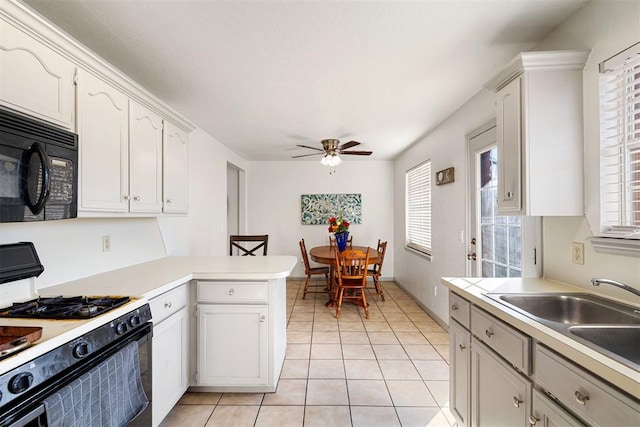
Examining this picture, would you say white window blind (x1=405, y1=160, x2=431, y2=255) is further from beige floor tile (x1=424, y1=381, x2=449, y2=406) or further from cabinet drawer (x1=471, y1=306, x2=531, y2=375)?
cabinet drawer (x1=471, y1=306, x2=531, y2=375)

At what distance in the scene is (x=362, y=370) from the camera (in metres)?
2.31

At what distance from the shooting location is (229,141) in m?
3.92

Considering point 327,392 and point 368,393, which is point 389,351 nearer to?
point 368,393

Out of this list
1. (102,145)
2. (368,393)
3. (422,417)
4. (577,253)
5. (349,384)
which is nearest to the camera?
(577,253)

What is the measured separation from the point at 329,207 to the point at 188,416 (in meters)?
3.96

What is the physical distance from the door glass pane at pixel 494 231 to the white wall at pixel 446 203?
0.70ft

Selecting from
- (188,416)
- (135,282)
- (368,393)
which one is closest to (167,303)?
(135,282)

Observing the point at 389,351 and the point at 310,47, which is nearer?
the point at 310,47

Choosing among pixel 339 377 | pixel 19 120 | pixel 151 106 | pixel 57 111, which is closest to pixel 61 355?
pixel 19 120

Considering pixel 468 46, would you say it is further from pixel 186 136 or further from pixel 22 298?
pixel 22 298

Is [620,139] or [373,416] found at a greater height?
[620,139]

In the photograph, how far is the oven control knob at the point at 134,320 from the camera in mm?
1259

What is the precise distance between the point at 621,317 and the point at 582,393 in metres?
0.55

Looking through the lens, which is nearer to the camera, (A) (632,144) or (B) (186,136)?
(A) (632,144)
